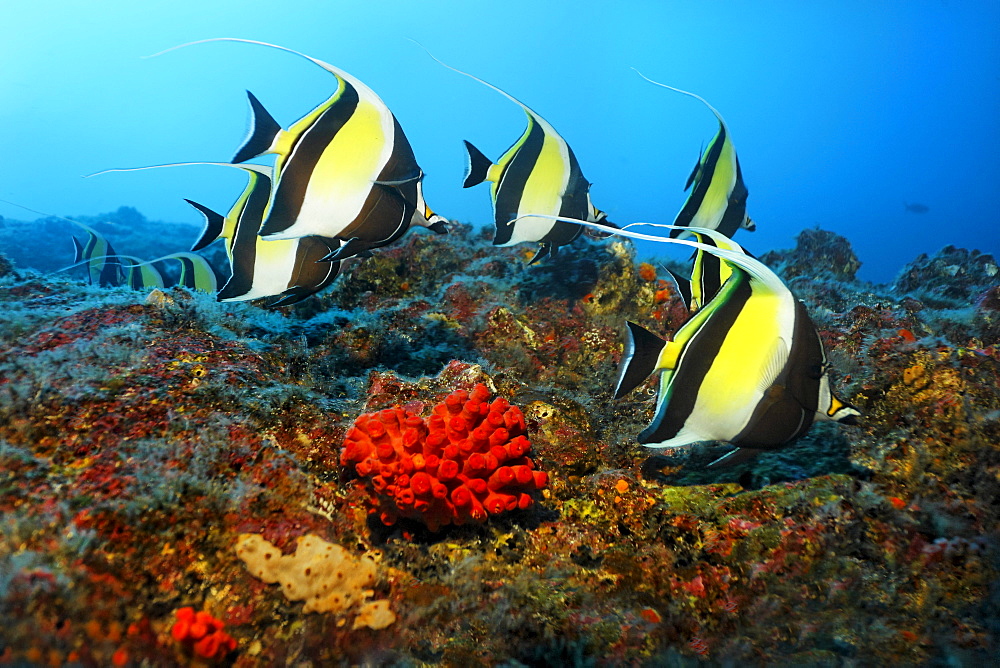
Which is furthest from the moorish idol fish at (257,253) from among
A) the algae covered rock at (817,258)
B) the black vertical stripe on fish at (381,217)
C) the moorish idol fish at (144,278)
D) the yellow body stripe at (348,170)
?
the algae covered rock at (817,258)

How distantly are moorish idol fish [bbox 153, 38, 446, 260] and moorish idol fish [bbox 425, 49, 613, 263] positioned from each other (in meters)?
1.19

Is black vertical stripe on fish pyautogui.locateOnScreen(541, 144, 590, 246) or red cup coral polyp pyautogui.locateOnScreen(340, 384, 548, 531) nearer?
red cup coral polyp pyautogui.locateOnScreen(340, 384, 548, 531)

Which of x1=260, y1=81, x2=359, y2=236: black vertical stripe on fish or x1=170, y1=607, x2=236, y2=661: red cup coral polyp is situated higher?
x1=260, y1=81, x2=359, y2=236: black vertical stripe on fish

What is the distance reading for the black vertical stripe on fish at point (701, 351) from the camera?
1704 millimetres

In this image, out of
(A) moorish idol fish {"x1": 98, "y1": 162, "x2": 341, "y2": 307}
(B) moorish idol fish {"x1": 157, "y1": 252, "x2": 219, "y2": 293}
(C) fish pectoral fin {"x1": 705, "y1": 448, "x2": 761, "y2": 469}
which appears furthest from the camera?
(B) moorish idol fish {"x1": 157, "y1": 252, "x2": 219, "y2": 293}

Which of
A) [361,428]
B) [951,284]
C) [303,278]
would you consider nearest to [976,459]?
[361,428]

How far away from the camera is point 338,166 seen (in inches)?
80.7

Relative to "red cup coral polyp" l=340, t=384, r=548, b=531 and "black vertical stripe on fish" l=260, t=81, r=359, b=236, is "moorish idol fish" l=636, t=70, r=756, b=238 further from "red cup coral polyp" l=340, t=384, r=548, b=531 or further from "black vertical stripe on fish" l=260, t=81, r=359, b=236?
"black vertical stripe on fish" l=260, t=81, r=359, b=236

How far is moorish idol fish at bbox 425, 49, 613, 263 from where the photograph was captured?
3.33 m

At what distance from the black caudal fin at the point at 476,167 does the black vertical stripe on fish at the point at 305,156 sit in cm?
132

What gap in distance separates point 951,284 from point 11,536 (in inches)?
377

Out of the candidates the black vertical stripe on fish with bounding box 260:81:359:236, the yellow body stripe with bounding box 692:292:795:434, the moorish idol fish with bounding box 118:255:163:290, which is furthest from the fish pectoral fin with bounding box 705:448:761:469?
the moorish idol fish with bounding box 118:255:163:290

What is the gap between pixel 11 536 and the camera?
1.39 m

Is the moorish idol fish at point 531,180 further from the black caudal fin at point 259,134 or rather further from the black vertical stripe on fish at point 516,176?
the black caudal fin at point 259,134
